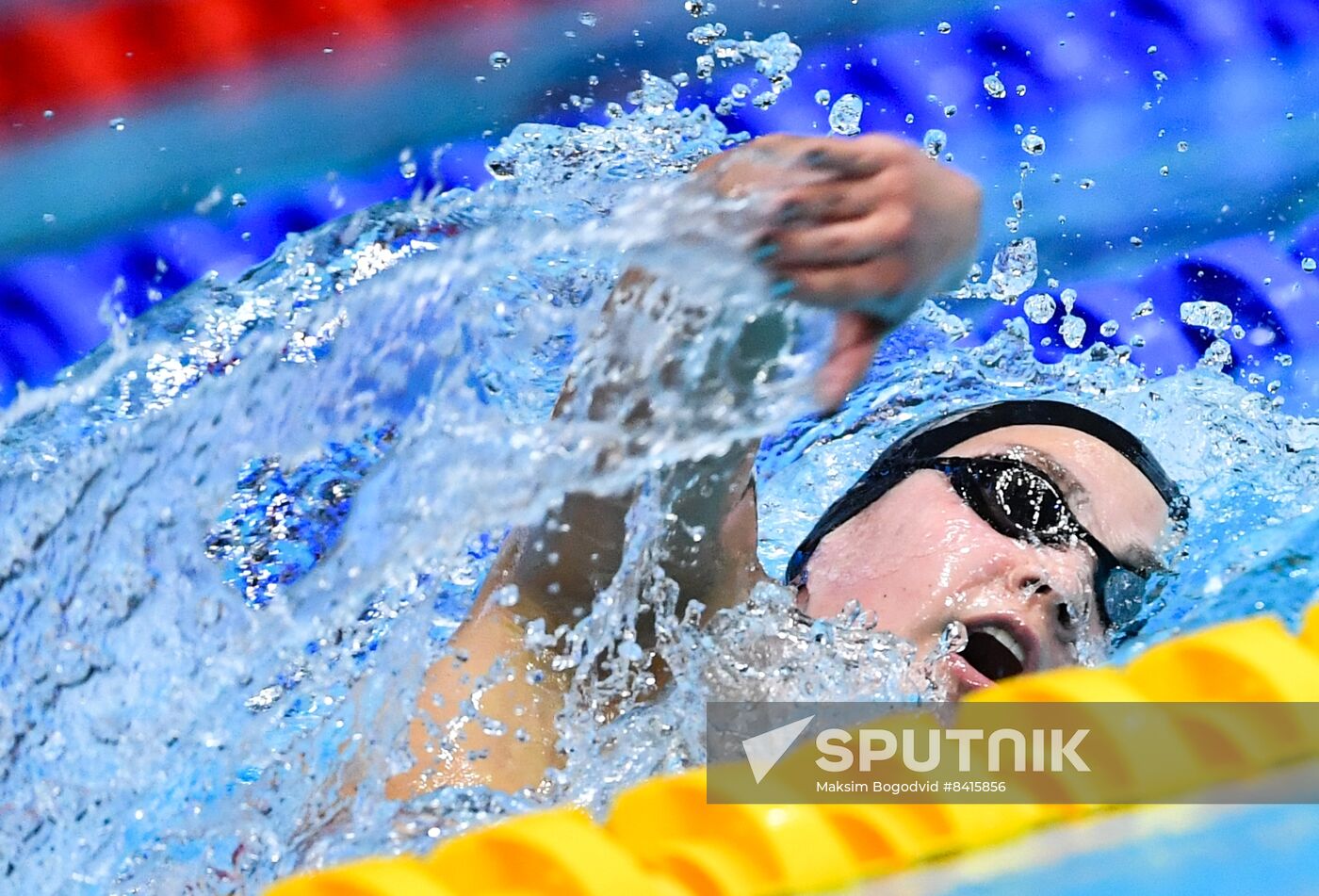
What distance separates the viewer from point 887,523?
4.53ft

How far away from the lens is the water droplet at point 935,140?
2.15m

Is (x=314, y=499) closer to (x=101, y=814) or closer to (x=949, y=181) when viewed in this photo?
(x=101, y=814)

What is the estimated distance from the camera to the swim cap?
144 cm

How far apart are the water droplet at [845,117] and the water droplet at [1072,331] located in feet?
1.33

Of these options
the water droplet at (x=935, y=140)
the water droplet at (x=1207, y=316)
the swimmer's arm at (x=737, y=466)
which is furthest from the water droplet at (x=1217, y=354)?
the swimmer's arm at (x=737, y=466)

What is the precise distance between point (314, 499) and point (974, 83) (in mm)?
1166

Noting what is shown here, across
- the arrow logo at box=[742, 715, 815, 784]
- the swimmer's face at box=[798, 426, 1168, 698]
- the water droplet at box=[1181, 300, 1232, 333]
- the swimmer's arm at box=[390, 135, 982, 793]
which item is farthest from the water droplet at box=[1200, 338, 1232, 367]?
the arrow logo at box=[742, 715, 815, 784]

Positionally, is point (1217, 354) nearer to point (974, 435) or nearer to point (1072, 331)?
point (1072, 331)

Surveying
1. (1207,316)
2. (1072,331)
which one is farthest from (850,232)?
(1207,316)

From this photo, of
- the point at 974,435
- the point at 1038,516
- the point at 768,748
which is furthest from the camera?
the point at 974,435

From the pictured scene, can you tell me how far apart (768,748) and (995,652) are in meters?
0.48

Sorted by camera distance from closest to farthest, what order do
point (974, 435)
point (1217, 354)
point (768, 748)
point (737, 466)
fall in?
1. point (768, 748)
2. point (737, 466)
3. point (974, 435)
4. point (1217, 354)

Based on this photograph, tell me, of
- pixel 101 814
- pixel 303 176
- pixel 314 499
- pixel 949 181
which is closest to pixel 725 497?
pixel 949 181

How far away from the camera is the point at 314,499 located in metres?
1.73
